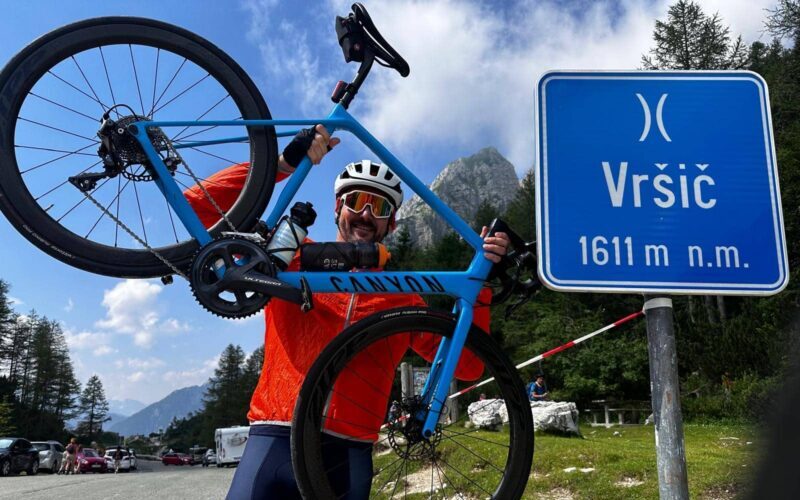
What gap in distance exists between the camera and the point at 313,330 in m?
2.61

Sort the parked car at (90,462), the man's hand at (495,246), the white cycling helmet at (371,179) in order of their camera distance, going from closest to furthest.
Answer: the man's hand at (495,246) → the white cycling helmet at (371,179) → the parked car at (90,462)

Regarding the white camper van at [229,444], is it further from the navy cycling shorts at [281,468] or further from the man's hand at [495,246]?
the man's hand at [495,246]

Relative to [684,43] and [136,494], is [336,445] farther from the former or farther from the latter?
[684,43]

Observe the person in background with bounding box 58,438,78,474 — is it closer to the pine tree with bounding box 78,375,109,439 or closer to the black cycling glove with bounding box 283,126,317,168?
the black cycling glove with bounding box 283,126,317,168

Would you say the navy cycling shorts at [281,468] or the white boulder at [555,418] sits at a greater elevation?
the navy cycling shorts at [281,468]

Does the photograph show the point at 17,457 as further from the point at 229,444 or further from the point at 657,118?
the point at 657,118

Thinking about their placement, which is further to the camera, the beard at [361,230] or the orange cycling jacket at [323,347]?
the beard at [361,230]

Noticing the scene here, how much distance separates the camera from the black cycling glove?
2.79 metres

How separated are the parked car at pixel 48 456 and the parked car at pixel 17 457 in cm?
171

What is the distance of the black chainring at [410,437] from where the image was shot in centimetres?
247


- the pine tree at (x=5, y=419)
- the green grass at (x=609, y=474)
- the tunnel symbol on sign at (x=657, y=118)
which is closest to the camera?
the tunnel symbol on sign at (x=657, y=118)

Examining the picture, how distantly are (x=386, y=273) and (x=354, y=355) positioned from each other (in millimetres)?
378

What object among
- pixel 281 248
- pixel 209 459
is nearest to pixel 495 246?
pixel 281 248

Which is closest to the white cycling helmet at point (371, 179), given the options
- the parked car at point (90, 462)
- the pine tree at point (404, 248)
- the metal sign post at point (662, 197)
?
the metal sign post at point (662, 197)
